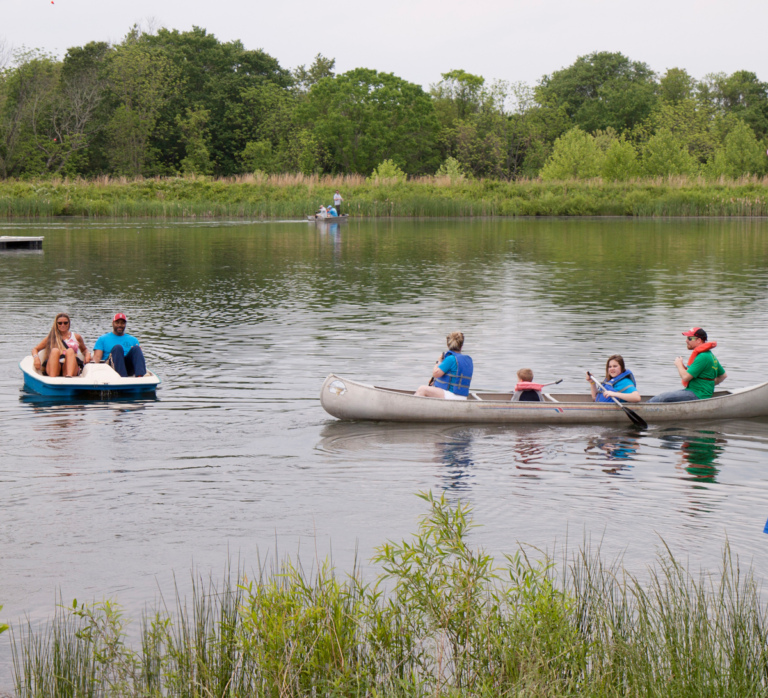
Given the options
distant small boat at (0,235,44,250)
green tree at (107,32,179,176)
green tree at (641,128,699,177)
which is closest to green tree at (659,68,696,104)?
green tree at (641,128,699,177)

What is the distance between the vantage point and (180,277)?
31.5 meters

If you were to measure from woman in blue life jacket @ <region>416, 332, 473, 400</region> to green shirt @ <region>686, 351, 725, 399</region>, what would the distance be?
3.09m

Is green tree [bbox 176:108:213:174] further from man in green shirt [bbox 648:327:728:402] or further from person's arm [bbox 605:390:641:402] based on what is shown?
person's arm [bbox 605:390:641:402]

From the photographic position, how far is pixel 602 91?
104 m

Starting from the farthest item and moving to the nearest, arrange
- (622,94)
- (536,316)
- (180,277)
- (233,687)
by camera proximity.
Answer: (622,94) → (180,277) → (536,316) → (233,687)

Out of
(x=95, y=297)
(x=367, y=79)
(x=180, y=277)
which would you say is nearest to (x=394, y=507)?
(x=95, y=297)

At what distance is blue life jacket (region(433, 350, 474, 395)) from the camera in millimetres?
13352

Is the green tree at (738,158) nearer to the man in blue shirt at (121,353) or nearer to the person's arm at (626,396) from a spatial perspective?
the person's arm at (626,396)

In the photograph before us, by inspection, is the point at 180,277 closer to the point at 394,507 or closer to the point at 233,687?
the point at 394,507

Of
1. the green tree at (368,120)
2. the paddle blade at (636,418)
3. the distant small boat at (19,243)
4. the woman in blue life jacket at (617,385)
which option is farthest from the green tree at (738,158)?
the paddle blade at (636,418)

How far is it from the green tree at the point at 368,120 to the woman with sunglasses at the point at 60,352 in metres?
74.9

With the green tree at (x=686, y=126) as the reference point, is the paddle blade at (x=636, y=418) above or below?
below

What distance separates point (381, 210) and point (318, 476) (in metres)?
59.4

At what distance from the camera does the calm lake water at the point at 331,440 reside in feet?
28.7
